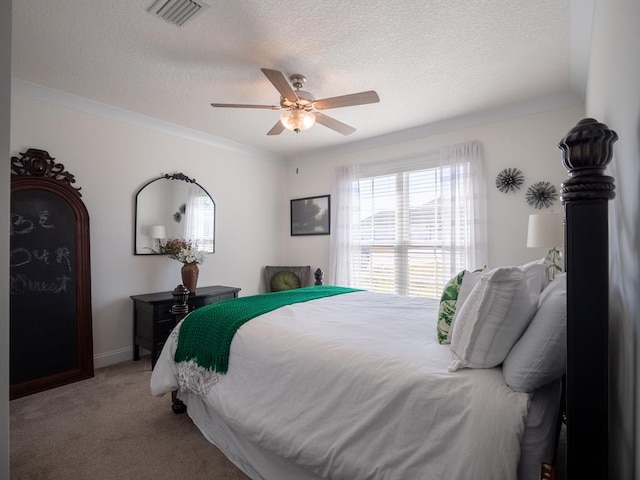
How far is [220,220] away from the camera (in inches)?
172

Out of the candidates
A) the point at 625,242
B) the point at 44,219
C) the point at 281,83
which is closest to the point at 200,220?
the point at 44,219

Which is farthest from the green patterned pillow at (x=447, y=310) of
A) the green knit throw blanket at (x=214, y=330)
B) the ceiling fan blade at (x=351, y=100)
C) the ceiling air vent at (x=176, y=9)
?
the ceiling air vent at (x=176, y=9)

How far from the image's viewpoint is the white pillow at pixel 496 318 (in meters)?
1.18

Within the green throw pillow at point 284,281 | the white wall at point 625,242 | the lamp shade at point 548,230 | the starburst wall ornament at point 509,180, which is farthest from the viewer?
the green throw pillow at point 284,281

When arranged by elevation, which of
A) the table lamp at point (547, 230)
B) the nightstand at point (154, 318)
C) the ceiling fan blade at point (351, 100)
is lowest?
the nightstand at point (154, 318)

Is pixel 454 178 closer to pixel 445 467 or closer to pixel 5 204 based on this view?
pixel 445 467

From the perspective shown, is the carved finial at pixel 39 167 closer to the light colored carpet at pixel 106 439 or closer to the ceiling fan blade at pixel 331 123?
the light colored carpet at pixel 106 439

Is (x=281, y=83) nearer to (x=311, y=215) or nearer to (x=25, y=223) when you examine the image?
(x=25, y=223)

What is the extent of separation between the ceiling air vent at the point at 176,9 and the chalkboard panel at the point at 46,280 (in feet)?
6.03

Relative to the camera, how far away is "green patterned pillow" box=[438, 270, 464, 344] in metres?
1.56

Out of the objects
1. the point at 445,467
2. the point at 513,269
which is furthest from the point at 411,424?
the point at 513,269

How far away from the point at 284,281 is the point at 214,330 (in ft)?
9.29

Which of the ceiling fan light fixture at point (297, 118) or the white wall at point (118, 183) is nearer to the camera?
the ceiling fan light fixture at point (297, 118)

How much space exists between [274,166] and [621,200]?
15.1 ft
